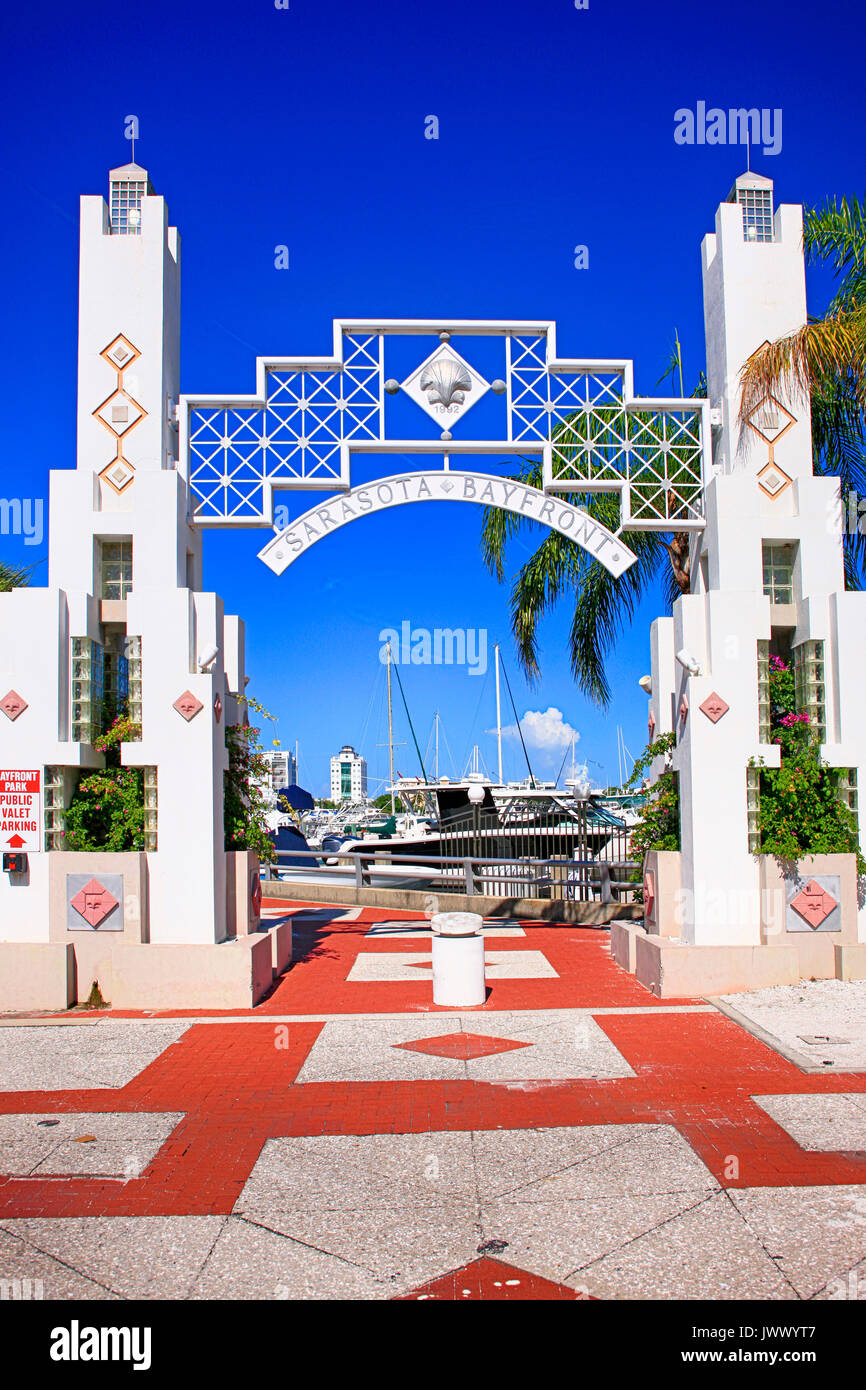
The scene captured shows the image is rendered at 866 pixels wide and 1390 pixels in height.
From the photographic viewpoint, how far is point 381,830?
6450 centimetres

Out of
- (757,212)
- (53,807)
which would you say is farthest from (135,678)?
(757,212)

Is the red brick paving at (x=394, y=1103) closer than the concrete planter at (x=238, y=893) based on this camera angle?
Yes

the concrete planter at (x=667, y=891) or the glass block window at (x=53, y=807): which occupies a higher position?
the glass block window at (x=53, y=807)

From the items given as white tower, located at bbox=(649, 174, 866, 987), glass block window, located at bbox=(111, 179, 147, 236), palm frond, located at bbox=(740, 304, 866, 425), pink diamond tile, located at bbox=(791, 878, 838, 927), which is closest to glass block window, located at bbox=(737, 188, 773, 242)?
white tower, located at bbox=(649, 174, 866, 987)

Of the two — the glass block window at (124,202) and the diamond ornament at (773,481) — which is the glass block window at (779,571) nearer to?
the diamond ornament at (773,481)

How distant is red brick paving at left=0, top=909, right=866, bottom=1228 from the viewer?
5312 millimetres

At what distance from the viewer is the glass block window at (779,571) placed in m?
10.6

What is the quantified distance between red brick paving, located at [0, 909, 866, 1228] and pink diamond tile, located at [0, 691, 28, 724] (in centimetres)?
315

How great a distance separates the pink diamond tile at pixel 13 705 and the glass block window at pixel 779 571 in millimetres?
7176

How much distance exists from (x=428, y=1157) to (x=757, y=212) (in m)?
9.39

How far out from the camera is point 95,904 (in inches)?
Answer: 384

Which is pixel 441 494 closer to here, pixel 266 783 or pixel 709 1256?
pixel 266 783

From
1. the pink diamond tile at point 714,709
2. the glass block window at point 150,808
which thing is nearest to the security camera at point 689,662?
the pink diamond tile at point 714,709
